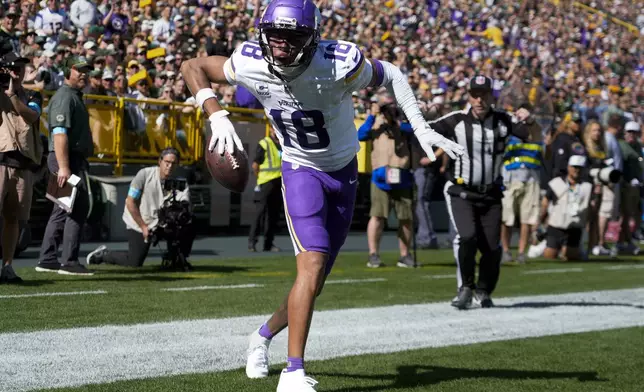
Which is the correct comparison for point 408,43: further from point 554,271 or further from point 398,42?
point 554,271

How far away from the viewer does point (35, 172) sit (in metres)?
9.61

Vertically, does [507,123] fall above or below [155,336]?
above

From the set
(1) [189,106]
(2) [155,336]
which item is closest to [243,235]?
(1) [189,106]

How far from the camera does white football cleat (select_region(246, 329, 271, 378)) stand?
18.8ft

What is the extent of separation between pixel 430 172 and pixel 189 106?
12.5 feet

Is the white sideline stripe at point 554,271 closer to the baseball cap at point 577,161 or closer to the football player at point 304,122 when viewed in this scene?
the baseball cap at point 577,161

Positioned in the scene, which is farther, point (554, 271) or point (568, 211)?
point (568, 211)

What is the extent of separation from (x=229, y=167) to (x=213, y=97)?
1.36 ft

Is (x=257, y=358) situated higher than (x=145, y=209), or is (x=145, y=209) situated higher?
(x=257, y=358)

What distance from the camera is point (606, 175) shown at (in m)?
16.9

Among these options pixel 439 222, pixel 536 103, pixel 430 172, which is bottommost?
pixel 439 222

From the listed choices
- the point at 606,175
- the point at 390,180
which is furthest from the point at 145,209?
the point at 606,175

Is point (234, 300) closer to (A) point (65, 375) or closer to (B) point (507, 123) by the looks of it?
(B) point (507, 123)

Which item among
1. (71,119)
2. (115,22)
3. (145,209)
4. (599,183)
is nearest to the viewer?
(71,119)
